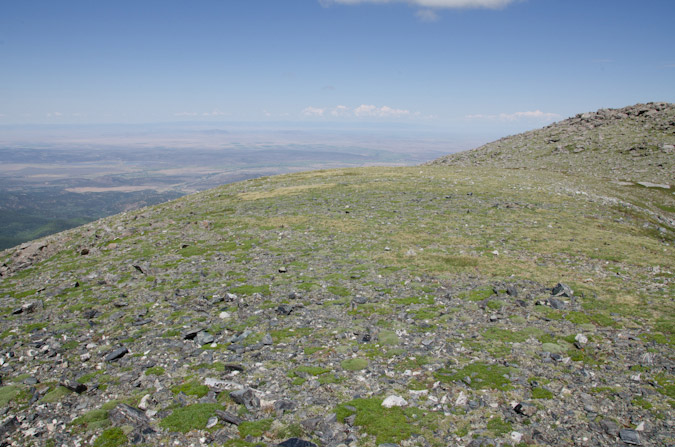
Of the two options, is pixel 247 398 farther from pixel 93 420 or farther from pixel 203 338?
pixel 203 338

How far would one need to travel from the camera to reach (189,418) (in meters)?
9.12

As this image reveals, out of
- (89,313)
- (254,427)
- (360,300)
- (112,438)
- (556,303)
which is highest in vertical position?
(556,303)

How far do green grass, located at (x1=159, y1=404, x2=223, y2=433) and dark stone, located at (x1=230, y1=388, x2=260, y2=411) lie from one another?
1.51 ft

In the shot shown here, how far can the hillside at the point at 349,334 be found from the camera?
29.0 feet

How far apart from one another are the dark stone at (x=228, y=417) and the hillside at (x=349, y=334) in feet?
0.30

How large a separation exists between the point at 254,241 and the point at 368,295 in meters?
12.4

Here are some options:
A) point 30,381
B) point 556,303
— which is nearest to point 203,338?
point 30,381

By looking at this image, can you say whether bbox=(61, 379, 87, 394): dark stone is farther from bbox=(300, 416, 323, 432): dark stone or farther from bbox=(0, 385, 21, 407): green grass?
bbox=(300, 416, 323, 432): dark stone

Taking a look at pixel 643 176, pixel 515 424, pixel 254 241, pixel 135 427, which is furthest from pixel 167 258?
pixel 643 176

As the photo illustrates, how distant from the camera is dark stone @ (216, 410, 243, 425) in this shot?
29.3 ft

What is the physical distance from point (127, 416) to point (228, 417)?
2.82 meters

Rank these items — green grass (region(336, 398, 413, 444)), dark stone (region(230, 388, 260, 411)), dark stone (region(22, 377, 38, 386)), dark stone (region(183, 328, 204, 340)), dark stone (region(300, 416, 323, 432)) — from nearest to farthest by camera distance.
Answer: green grass (region(336, 398, 413, 444)) < dark stone (region(300, 416, 323, 432)) < dark stone (region(230, 388, 260, 411)) < dark stone (region(22, 377, 38, 386)) < dark stone (region(183, 328, 204, 340))

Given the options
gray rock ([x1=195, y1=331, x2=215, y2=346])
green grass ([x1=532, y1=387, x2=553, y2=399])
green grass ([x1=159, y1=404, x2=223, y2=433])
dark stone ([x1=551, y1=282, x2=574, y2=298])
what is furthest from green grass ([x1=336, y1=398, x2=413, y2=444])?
dark stone ([x1=551, y1=282, x2=574, y2=298])

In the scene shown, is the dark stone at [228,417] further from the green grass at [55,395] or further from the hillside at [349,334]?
the green grass at [55,395]
